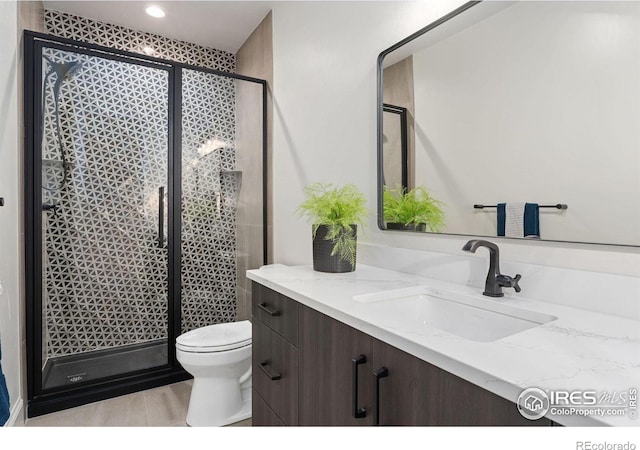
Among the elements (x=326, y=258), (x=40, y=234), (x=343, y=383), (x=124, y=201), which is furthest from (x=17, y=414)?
(x=343, y=383)

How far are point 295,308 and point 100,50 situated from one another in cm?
215

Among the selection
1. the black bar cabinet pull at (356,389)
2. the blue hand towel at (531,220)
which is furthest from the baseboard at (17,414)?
the blue hand towel at (531,220)

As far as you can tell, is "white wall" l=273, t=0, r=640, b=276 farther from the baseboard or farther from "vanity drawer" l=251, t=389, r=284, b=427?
the baseboard

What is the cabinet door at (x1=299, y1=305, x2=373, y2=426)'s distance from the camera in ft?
3.28

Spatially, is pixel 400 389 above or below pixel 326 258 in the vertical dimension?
below

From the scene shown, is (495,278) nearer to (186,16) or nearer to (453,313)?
(453,313)

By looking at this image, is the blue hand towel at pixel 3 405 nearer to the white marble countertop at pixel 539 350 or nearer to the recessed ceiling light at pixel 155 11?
the white marble countertop at pixel 539 350

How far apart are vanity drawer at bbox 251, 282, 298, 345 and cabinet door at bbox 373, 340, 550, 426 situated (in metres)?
0.46

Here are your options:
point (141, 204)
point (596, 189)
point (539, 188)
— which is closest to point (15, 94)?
point (141, 204)

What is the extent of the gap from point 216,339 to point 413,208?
52.3 inches

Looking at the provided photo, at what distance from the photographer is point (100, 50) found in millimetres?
2396

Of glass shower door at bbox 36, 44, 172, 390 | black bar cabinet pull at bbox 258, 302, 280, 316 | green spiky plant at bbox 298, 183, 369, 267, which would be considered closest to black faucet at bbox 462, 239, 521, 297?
green spiky plant at bbox 298, 183, 369, 267

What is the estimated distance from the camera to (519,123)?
4.14 feet

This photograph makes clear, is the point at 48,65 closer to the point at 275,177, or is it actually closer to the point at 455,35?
the point at 275,177
